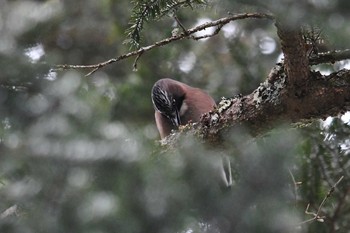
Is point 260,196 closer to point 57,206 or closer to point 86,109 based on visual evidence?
point 57,206

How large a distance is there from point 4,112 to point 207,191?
705mm

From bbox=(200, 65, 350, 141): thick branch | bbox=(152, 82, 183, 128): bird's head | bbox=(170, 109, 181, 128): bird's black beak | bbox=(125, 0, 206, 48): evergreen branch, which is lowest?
bbox=(200, 65, 350, 141): thick branch

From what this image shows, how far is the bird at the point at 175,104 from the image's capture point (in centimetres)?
442

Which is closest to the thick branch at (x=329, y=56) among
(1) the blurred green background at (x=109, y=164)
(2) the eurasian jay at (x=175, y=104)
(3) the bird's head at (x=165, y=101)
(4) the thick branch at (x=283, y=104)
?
(4) the thick branch at (x=283, y=104)

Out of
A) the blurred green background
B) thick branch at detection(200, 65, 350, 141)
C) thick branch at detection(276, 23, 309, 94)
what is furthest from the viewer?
thick branch at detection(200, 65, 350, 141)

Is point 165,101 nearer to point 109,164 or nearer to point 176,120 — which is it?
point 176,120

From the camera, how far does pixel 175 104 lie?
462 cm

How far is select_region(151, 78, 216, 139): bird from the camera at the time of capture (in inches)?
174

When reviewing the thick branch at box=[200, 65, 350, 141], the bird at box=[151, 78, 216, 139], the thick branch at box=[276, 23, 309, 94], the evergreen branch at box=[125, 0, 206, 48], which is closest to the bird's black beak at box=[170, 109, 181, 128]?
the bird at box=[151, 78, 216, 139]

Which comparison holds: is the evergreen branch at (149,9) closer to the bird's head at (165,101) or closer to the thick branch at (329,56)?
the thick branch at (329,56)

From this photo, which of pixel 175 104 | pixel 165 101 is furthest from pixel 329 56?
pixel 175 104

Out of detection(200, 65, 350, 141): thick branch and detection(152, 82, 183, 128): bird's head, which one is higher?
detection(152, 82, 183, 128): bird's head

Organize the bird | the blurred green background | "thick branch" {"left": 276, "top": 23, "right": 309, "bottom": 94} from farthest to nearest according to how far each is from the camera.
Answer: the bird
"thick branch" {"left": 276, "top": 23, "right": 309, "bottom": 94}
the blurred green background

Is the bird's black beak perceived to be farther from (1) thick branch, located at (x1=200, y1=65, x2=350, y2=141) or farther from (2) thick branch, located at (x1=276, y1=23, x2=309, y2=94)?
(2) thick branch, located at (x1=276, y1=23, x2=309, y2=94)
